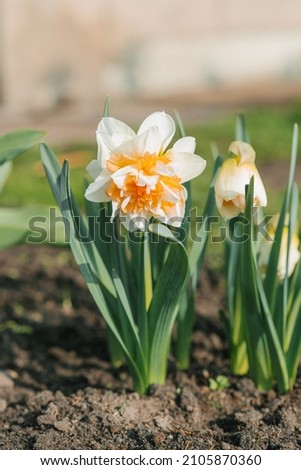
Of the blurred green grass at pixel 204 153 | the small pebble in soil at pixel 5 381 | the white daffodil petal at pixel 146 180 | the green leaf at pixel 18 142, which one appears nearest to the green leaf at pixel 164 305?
the white daffodil petal at pixel 146 180

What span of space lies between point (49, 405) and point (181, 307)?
454mm

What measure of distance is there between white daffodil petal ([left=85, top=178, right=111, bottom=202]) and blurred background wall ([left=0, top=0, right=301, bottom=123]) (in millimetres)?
8937

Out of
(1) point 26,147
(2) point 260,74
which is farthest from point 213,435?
(2) point 260,74

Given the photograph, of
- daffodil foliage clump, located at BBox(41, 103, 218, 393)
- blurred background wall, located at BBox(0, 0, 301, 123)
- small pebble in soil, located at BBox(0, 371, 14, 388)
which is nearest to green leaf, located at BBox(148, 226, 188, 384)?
daffodil foliage clump, located at BBox(41, 103, 218, 393)

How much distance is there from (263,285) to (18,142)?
2.81ft

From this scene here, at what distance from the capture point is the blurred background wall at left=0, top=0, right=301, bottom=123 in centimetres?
1084

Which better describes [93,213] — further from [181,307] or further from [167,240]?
[181,307]

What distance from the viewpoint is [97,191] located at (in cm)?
180

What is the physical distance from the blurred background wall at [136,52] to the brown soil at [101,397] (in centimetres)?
808

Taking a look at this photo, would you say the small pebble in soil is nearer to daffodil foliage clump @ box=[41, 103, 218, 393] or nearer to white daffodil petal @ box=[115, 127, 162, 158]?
daffodil foliage clump @ box=[41, 103, 218, 393]

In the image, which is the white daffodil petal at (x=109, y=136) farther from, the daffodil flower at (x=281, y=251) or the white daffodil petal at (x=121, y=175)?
the daffodil flower at (x=281, y=251)

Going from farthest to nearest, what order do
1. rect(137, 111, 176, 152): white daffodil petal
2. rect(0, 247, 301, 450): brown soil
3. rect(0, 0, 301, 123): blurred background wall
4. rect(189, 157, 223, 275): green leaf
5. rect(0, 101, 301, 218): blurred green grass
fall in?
rect(0, 0, 301, 123): blurred background wall
rect(0, 101, 301, 218): blurred green grass
rect(189, 157, 223, 275): green leaf
rect(0, 247, 301, 450): brown soil
rect(137, 111, 176, 152): white daffodil petal
